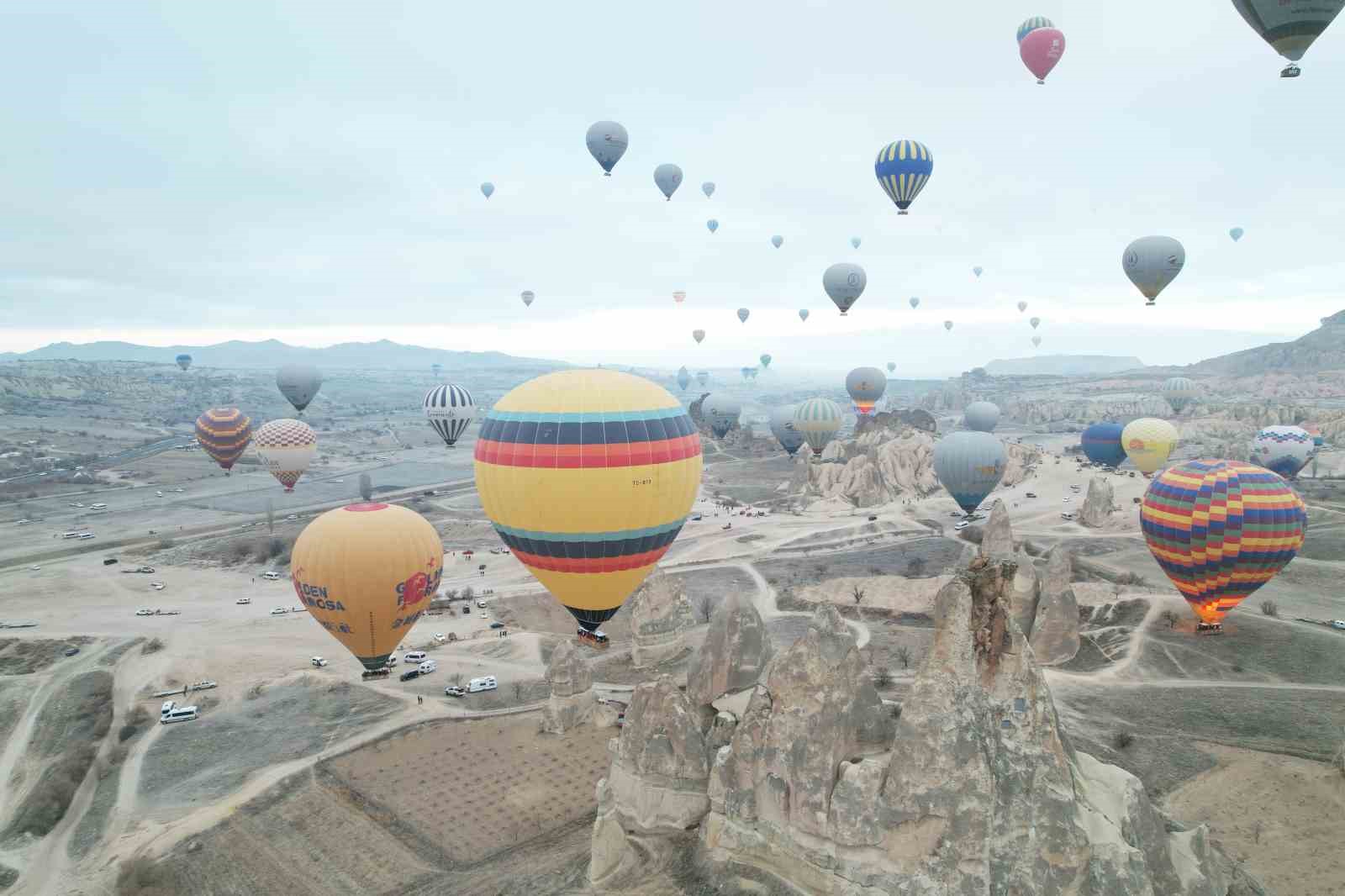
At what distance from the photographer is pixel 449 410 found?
77.1 m

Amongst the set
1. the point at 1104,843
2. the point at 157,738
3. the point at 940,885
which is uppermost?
the point at 1104,843

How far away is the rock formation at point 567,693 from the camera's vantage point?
95.8 feet

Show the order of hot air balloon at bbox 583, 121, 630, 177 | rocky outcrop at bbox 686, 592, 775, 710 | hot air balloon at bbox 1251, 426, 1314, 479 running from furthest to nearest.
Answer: hot air balloon at bbox 1251, 426, 1314, 479, hot air balloon at bbox 583, 121, 630, 177, rocky outcrop at bbox 686, 592, 775, 710

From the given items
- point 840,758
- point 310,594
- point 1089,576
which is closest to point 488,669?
point 310,594

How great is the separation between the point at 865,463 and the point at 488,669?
49.6 metres

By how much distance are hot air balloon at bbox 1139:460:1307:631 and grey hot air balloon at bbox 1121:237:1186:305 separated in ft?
59.9

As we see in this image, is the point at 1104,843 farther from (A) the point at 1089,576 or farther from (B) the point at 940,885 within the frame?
(A) the point at 1089,576

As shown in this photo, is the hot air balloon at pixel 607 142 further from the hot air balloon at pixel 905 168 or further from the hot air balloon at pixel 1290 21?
the hot air balloon at pixel 1290 21

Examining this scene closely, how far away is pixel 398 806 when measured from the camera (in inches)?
966

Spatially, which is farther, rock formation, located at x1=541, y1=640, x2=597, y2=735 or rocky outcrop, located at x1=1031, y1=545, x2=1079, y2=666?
rocky outcrop, located at x1=1031, y1=545, x2=1079, y2=666

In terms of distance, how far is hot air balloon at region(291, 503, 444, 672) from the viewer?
2681 centimetres

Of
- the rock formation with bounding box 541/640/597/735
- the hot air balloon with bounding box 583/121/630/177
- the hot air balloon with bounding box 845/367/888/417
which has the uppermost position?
the hot air balloon with bounding box 583/121/630/177

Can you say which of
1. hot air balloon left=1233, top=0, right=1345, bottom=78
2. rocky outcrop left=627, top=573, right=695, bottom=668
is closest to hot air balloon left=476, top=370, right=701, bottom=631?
rocky outcrop left=627, top=573, right=695, bottom=668

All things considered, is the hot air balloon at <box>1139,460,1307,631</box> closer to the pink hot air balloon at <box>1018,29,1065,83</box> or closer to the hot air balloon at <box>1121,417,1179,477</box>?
the pink hot air balloon at <box>1018,29,1065,83</box>
